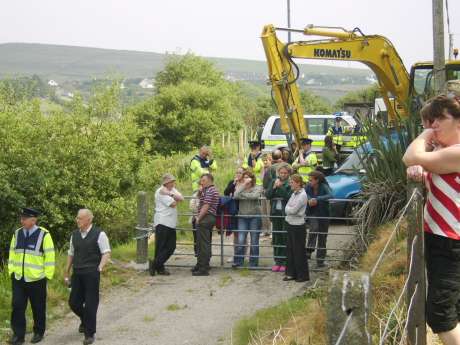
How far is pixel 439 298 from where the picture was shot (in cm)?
454

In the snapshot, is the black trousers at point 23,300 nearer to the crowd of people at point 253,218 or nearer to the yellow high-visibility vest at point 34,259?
the yellow high-visibility vest at point 34,259

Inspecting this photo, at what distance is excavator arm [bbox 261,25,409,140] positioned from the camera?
18453mm

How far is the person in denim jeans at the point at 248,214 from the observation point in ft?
41.9

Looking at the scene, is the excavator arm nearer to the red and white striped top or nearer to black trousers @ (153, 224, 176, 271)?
black trousers @ (153, 224, 176, 271)

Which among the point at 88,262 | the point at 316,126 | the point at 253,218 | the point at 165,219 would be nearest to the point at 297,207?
the point at 253,218

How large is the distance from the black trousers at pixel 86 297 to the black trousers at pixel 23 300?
395 millimetres

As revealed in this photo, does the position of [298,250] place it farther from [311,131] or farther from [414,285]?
[311,131]

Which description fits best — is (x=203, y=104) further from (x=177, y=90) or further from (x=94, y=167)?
(x=94, y=167)

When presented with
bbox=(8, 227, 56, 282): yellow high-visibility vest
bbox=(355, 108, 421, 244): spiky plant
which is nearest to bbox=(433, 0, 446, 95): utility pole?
bbox=(355, 108, 421, 244): spiky plant

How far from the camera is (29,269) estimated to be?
9.51 meters

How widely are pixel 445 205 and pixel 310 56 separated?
1445 centimetres

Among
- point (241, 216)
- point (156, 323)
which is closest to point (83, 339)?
point (156, 323)

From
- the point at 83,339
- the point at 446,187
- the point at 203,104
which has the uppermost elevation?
the point at 203,104

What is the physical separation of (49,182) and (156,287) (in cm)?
386
